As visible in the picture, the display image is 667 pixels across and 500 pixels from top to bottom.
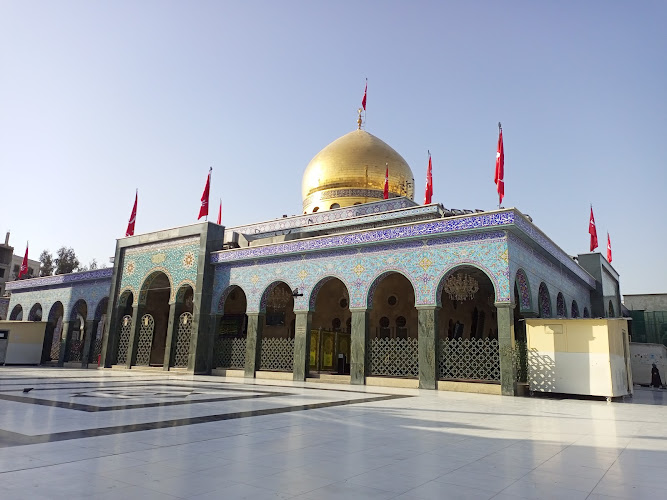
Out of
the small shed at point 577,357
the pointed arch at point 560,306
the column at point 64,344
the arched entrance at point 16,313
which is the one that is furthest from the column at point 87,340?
the pointed arch at point 560,306

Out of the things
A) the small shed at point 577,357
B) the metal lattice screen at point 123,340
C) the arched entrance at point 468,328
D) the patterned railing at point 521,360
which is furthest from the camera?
the metal lattice screen at point 123,340

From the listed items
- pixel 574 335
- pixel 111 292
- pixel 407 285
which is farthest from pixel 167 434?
pixel 111 292

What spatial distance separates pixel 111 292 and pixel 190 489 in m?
17.3

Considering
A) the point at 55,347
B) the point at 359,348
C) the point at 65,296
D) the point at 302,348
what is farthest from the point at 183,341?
the point at 55,347

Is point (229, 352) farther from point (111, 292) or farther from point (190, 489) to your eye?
point (190, 489)

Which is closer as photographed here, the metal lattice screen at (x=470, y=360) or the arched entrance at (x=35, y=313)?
the metal lattice screen at (x=470, y=360)

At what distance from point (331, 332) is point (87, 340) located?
384 inches

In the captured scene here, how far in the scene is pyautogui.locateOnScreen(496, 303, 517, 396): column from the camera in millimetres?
10336

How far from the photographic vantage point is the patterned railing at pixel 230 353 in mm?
15281

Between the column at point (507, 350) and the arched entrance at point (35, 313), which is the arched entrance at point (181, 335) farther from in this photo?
the arched entrance at point (35, 313)

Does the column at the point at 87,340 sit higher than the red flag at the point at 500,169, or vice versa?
the red flag at the point at 500,169

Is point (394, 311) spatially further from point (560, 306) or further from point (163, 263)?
point (163, 263)

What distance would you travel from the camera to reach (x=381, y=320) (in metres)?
17.1

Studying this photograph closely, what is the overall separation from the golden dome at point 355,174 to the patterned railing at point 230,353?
8.45 metres
